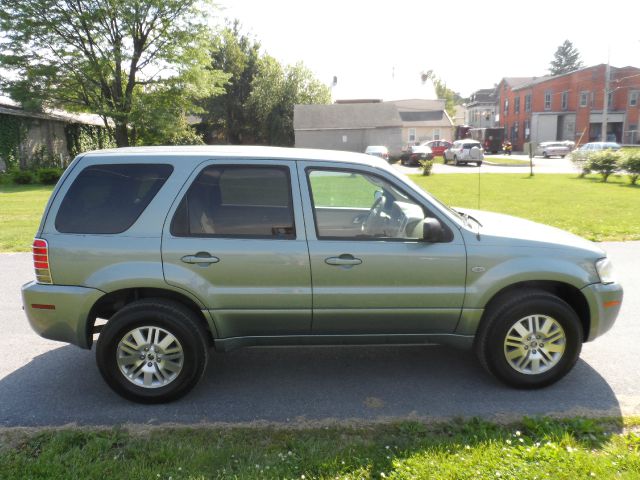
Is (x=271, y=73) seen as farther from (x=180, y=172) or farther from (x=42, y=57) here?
(x=180, y=172)

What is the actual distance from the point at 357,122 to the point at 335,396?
166 feet

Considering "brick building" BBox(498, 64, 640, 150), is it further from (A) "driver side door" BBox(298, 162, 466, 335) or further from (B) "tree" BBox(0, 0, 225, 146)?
(A) "driver side door" BBox(298, 162, 466, 335)

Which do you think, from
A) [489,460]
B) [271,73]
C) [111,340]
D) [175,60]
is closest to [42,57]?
[175,60]

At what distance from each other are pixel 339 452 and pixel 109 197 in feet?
8.20

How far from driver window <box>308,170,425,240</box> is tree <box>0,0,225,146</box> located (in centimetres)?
2984

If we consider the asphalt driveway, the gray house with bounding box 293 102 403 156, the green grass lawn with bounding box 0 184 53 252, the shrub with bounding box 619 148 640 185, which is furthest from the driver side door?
the gray house with bounding box 293 102 403 156

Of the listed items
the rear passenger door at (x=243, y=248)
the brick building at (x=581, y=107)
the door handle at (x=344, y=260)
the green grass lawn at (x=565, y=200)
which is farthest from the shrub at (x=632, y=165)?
the brick building at (x=581, y=107)

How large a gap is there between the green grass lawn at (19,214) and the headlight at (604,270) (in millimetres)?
9570

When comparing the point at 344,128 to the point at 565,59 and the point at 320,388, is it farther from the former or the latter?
the point at 565,59

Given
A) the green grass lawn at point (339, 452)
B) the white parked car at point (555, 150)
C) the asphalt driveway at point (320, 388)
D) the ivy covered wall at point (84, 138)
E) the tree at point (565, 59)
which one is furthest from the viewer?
the tree at point (565, 59)

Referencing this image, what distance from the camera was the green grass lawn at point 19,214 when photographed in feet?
33.9

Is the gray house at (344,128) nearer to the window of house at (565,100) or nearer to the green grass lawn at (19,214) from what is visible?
the window of house at (565,100)

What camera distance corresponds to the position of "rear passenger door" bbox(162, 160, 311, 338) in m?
3.80

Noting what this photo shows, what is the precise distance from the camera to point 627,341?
501 cm
